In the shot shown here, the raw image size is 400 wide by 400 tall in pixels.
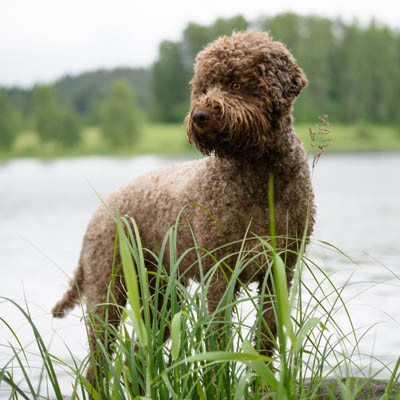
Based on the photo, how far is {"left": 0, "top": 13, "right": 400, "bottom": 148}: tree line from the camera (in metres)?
54.2

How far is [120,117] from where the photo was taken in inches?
2325

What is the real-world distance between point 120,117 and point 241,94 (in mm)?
57157

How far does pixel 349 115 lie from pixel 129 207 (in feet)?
172

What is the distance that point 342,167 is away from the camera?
23.7 m

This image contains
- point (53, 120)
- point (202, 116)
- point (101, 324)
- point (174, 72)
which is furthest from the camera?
point (174, 72)

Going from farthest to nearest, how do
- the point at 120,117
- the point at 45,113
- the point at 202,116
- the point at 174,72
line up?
the point at 45,113, the point at 174,72, the point at 120,117, the point at 202,116

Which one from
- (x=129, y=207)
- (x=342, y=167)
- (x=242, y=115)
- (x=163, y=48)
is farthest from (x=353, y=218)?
(x=163, y=48)

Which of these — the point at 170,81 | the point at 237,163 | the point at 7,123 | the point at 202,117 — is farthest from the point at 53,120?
the point at 202,117

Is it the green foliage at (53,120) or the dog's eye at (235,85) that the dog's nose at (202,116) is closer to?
the dog's eye at (235,85)

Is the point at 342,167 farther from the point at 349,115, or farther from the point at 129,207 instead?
the point at 349,115

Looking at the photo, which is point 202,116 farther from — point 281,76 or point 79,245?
point 79,245

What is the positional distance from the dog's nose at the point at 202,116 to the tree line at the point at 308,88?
152ft

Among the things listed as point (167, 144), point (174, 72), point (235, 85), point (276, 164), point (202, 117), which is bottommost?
point (167, 144)

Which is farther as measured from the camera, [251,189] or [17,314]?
[17,314]
